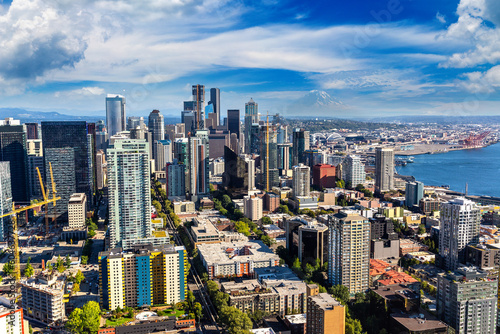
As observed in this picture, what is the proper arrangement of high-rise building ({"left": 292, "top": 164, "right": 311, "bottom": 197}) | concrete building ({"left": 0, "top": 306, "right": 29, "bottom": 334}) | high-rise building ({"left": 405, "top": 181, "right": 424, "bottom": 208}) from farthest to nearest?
high-rise building ({"left": 292, "top": 164, "right": 311, "bottom": 197}), high-rise building ({"left": 405, "top": 181, "right": 424, "bottom": 208}), concrete building ({"left": 0, "top": 306, "right": 29, "bottom": 334})

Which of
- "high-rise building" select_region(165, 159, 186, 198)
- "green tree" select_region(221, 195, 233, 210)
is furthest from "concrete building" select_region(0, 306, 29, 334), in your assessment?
"high-rise building" select_region(165, 159, 186, 198)

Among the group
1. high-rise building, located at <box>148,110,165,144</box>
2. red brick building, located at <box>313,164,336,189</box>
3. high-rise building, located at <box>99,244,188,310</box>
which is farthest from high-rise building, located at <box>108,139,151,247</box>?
high-rise building, located at <box>148,110,165,144</box>

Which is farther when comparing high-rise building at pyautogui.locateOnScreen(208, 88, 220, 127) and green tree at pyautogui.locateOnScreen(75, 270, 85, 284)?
high-rise building at pyautogui.locateOnScreen(208, 88, 220, 127)

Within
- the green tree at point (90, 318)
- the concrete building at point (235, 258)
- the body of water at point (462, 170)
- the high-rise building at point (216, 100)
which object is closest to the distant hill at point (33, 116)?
the concrete building at point (235, 258)

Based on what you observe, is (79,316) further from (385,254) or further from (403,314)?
(385,254)

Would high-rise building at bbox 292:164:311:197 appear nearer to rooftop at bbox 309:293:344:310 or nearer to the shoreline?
rooftop at bbox 309:293:344:310

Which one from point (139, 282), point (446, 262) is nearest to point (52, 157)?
point (139, 282)

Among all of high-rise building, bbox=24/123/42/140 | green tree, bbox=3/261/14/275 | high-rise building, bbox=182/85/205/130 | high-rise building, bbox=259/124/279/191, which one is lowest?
green tree, bbox=3/261/14/275

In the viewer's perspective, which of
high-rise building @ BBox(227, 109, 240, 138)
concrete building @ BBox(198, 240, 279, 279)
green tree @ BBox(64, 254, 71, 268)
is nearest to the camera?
concrete building @ BBox(198, 240, 279, 279)

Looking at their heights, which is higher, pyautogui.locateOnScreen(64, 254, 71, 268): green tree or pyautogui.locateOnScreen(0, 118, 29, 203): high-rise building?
pyautogui.locateOnScreen(0, 118, 29, 203): high-rise building
